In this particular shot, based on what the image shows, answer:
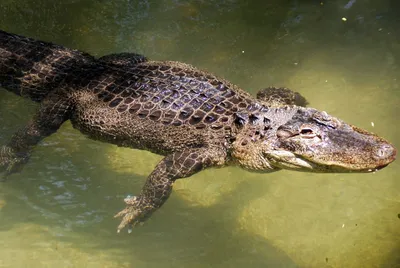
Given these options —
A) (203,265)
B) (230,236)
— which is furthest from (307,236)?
(203,265)

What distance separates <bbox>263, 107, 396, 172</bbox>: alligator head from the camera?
3201mm

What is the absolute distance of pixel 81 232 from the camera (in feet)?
13.7

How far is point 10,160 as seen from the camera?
439 cm

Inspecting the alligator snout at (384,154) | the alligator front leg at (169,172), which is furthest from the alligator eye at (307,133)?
the alligator front leg at (169,172)

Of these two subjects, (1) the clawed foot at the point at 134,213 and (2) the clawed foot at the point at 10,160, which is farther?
(2) the clawed foot at the point at 10,160

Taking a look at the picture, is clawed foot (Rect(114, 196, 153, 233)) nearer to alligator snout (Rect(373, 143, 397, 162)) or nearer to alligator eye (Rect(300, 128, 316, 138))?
alligator eye (Rect(300, 128, 316, 138))

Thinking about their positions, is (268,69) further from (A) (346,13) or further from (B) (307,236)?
(B) (307,236)

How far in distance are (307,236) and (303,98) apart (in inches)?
65.0

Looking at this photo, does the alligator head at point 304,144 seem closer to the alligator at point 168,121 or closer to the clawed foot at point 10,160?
the alligator at point 168,121

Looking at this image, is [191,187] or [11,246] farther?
[191,187]

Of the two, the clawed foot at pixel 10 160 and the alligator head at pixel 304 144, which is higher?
the alligator head at pixel 304 144

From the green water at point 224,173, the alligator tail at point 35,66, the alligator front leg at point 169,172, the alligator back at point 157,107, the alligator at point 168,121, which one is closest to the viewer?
the alligator at point 168,121

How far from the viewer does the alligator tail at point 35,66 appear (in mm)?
4301

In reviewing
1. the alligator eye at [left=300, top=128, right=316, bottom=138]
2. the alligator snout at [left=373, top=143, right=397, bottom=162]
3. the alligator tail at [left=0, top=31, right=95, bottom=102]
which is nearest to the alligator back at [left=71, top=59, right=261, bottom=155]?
the alligator tail at [left=0, top=31, right=95, bottom=102]
